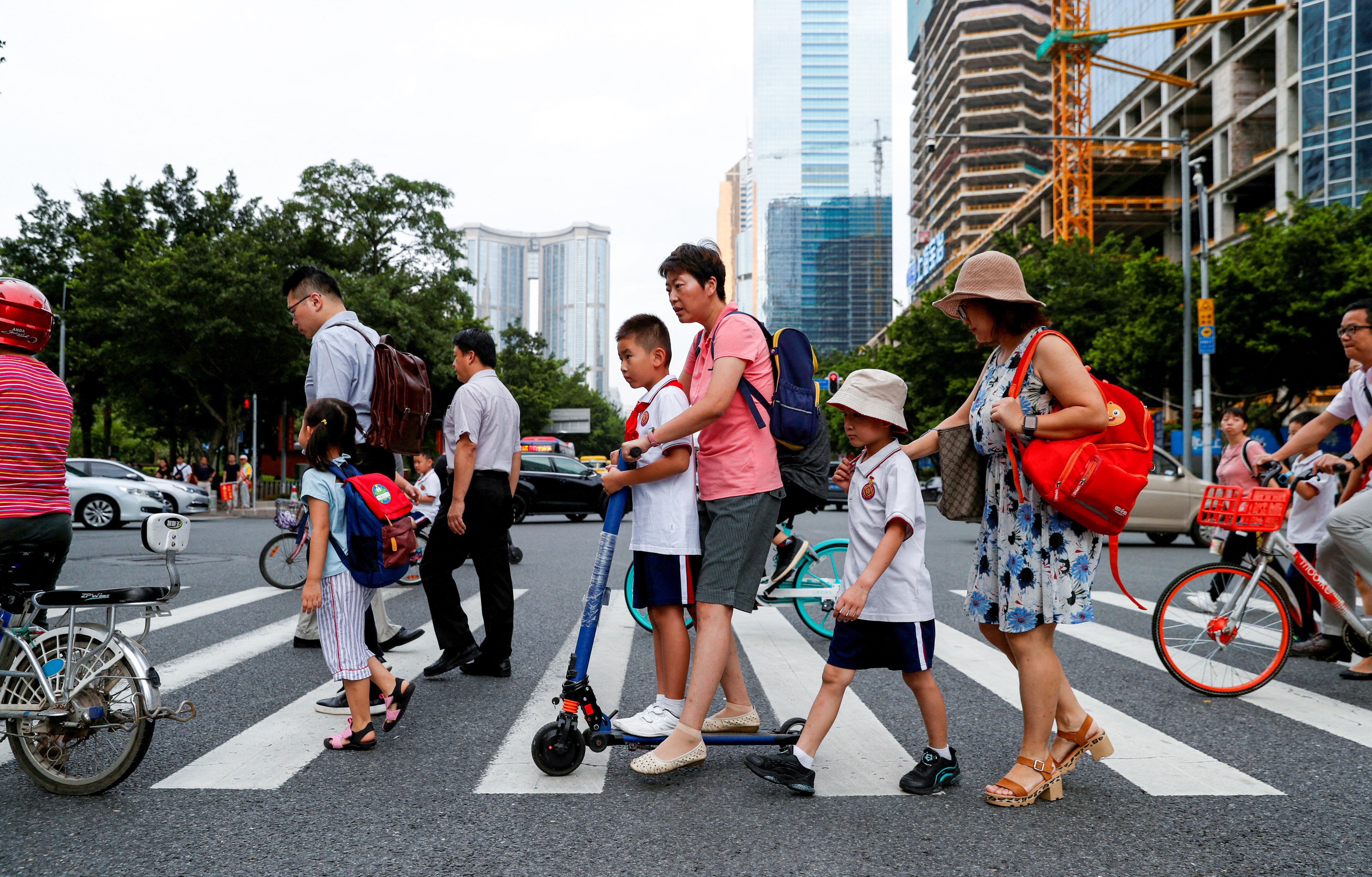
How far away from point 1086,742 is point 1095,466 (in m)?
1.03

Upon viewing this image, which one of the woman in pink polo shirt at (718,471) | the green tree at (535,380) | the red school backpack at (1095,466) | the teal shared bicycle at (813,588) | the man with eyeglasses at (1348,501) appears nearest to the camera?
the red school backpack at (1095,466)

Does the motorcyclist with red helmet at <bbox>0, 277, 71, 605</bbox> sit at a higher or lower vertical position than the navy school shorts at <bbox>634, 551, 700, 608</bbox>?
higher

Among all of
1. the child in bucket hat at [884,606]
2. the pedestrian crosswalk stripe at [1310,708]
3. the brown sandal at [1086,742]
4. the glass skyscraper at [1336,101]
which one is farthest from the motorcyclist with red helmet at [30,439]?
the glass skyscraper at [1336,101]

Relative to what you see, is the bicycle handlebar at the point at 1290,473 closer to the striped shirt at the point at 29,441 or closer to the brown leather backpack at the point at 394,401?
the brown leather backpack at the point at 394,401

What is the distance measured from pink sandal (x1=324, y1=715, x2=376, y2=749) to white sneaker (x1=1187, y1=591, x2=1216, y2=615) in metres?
4.04

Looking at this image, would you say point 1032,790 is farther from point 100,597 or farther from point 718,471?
point 100,597

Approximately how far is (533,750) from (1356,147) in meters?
35.7

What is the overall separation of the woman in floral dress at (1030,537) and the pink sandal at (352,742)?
7.68 feet

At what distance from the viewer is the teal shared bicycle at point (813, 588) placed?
6.58 m

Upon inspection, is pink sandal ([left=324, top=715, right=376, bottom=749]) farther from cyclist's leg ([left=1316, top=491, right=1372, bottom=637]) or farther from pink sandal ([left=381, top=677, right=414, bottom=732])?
cyclist's leg ([left=1316, top=491, right=1372, bottom=637])

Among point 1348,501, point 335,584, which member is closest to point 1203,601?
→ point 1348,501

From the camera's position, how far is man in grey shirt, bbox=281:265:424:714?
4.90 metres

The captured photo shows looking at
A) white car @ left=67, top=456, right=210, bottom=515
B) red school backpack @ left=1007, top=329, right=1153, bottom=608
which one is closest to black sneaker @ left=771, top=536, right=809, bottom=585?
red school backpack @ left=1007, top=329, right=1153, bottom=608

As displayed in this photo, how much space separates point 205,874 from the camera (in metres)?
2.67
